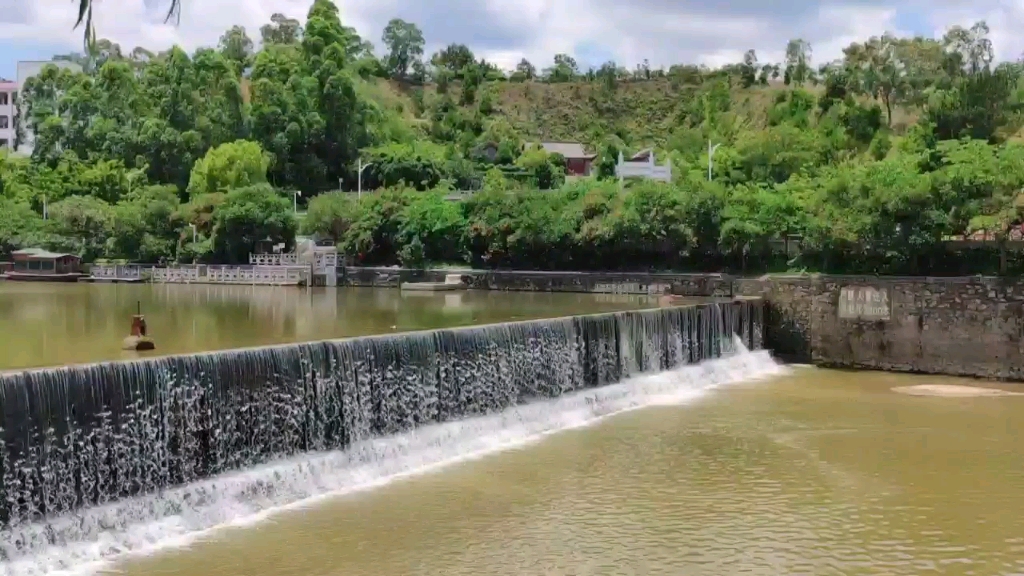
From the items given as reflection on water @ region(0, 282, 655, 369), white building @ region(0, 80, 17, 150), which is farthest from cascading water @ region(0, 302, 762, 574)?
white building @ region(0, 80, 17, 150)

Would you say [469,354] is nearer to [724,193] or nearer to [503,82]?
[724,193]

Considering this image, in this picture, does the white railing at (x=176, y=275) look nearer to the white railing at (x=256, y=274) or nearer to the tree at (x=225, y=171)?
the white railing at (x=256, y=274)

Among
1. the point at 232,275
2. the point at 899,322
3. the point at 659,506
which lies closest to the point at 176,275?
the point at 232,275

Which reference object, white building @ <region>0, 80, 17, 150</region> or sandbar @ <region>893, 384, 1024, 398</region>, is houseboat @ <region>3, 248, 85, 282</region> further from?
white building @ <region>0, 80, 17, 150</region>

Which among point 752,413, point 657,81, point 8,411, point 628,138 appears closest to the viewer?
point 8,411

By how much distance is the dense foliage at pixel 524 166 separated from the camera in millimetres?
25156

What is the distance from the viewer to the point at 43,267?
39156mm

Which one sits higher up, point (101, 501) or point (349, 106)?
point (349, 106)

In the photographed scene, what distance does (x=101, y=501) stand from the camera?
30.6 ft

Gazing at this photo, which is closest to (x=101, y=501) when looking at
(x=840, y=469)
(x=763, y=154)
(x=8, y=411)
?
(x=8, y=411)

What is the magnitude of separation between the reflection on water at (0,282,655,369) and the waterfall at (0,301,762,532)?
1662 millimetres

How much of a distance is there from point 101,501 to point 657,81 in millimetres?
90315

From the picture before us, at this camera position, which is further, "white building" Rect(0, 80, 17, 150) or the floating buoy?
"white building" Rect(0, 80, 17, 150)

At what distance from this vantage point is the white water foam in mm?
8617
